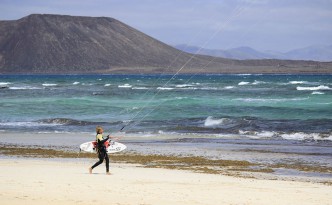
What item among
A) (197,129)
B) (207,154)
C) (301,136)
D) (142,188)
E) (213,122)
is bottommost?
(142,188)

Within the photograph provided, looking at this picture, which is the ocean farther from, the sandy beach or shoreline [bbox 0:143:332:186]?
the sandy beach

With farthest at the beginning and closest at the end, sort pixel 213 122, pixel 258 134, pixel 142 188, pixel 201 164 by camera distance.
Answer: pixel 213 122 → pixel 258 134 → pixel 201 164 → pixel 142 188

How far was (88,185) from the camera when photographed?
12406mm

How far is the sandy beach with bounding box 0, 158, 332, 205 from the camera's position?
11.1 meters

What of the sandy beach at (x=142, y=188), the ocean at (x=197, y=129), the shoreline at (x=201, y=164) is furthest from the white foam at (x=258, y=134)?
the sandy beach at (x=142, y=188)

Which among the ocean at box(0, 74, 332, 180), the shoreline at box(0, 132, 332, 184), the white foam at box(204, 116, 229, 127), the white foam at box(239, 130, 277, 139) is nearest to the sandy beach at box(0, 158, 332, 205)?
the shoreline at box(0, 132, 332, 184)

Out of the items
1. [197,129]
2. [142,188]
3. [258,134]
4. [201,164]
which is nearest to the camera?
[142,188]

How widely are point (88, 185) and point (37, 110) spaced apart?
30.6m

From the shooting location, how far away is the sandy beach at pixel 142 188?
11070 millimetres

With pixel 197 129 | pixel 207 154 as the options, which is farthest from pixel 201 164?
pixel 197 129

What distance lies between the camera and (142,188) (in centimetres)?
1223

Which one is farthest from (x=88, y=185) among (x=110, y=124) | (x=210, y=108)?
(x=210, y=108)

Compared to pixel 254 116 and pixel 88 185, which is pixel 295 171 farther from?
pixel 254 116

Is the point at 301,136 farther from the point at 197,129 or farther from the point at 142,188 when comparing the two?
the point at 142,188
